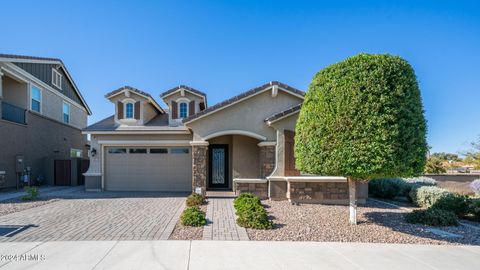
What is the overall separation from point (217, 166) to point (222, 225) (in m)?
7.32

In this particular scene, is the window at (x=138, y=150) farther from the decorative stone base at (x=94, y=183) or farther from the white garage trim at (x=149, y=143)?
the decorative stone base at (x=94, y=183)

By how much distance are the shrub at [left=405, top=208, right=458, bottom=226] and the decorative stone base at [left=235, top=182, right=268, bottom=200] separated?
532 centimetres

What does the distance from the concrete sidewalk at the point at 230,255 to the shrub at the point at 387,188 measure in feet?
24.0

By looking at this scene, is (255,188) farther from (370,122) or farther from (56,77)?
(56,77)

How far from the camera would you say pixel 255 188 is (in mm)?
11789

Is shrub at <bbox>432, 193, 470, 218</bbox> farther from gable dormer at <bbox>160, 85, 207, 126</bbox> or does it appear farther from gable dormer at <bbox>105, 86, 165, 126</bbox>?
gable dormer at <bbox>105, 86, 165, 126</bbox>

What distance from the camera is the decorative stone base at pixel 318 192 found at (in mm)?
11055

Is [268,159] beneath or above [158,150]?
beneath

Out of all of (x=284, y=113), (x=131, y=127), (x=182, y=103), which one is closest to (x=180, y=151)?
(x=182, y=103)

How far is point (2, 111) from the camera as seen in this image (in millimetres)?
14320

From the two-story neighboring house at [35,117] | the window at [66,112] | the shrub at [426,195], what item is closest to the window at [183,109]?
the two-story neighboring house at [35,117]

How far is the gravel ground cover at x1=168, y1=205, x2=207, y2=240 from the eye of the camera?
6.47m

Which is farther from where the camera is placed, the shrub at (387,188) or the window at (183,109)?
the window at (183,109)

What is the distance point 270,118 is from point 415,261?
7.47 metres
